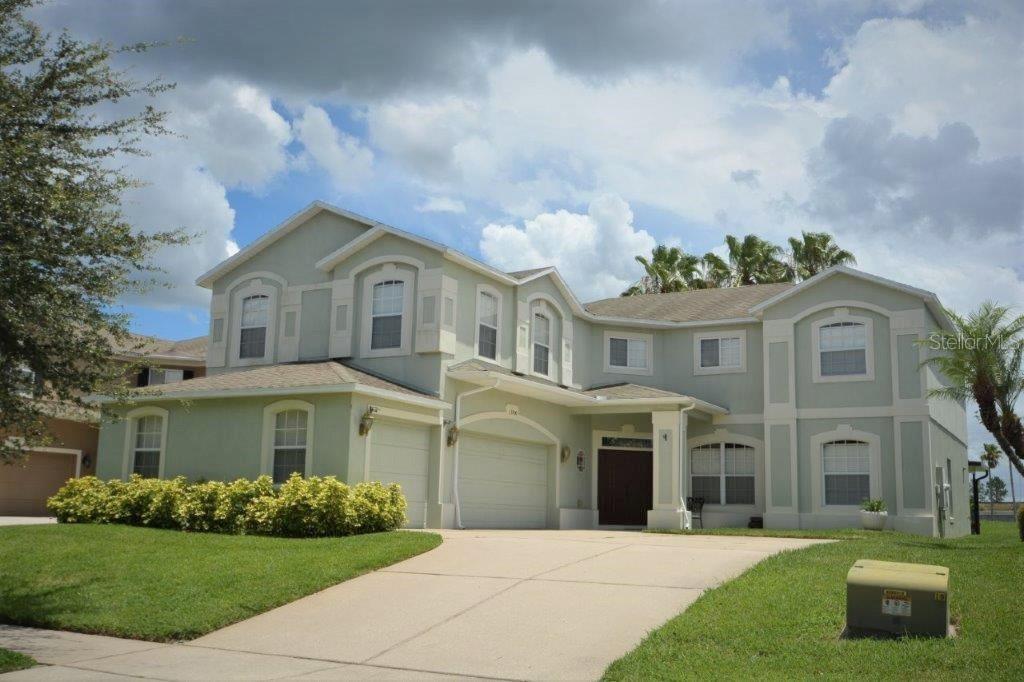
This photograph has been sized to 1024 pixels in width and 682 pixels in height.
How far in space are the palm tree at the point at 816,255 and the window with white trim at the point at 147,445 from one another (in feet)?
92.7

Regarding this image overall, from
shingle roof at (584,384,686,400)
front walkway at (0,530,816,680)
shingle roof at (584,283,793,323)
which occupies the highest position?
shingle roof at (584,283,793,323)

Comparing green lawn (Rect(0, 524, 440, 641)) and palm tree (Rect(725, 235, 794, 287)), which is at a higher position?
palm tree (Rect(725, 235, 794, 287))

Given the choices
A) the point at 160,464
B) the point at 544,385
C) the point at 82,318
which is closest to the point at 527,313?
the point at 544,385

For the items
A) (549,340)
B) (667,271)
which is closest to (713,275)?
(667,271)

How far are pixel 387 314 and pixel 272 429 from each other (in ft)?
13.0

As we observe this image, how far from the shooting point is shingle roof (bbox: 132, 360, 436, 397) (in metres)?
19.0

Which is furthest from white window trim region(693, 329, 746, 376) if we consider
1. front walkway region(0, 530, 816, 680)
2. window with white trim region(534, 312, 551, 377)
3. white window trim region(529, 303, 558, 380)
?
front walkway region(0, 530, 816, 680)

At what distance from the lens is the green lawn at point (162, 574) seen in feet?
37.8

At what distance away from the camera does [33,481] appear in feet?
90.9

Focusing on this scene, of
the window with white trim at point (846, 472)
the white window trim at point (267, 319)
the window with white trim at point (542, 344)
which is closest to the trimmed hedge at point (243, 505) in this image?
the white window trim at point (267, 319)

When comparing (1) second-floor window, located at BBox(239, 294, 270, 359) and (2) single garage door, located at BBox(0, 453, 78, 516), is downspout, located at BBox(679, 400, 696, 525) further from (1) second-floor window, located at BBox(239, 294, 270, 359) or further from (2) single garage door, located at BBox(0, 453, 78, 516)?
(2) single garage door, located at BBox(0, 453, 78, 516)

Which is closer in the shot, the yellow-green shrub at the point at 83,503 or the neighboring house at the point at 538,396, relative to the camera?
the yellow-green shrub at the point at 83,503

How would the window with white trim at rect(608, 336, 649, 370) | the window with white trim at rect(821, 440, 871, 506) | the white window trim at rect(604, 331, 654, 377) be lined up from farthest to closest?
the window with white trim at rect(608, 336, 649, 370) < the white window trim at rect(604, 331, 654, 377) < the window with white trim at rect(821, 440, 871, 506)

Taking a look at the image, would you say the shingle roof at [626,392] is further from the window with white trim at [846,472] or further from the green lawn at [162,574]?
the green lawn at [162,574]
